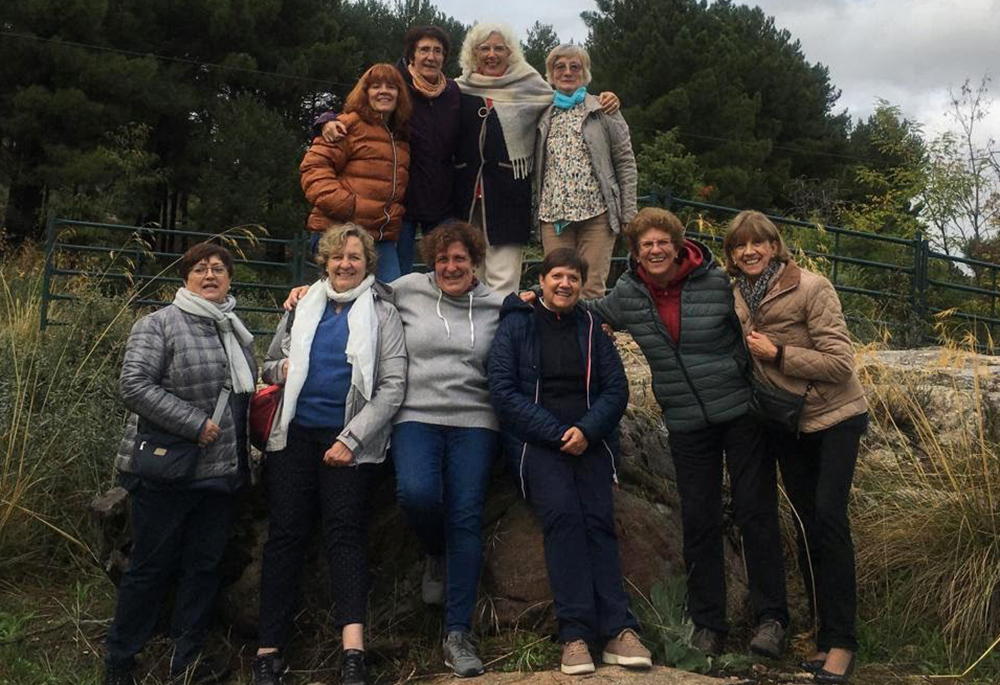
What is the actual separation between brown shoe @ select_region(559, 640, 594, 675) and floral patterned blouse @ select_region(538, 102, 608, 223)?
2.13 meters

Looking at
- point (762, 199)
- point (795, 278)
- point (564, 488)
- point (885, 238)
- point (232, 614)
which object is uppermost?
point (762, 199)

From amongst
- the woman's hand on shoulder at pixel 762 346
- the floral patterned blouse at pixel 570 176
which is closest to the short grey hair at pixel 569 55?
the floral patterned blouse at pixel 570 176

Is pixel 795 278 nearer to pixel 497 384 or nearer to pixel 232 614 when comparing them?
pixel 497 384

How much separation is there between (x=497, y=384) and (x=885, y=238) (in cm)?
716

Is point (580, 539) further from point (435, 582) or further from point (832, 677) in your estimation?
point (832, 677)

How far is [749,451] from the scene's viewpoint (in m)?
4.30

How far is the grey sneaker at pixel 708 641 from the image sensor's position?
4.33 m

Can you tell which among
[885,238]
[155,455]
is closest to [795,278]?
[155,455]

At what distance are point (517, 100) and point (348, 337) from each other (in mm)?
1672

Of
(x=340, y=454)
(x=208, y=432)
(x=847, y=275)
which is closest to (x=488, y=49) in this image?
(x=340, y=454)

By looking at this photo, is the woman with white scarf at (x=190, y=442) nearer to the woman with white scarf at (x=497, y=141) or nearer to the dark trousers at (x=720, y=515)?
the woman with white scarf at (x=497, y=141)

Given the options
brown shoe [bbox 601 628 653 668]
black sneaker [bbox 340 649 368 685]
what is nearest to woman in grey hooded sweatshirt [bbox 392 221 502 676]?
black sneaker [bbox 340 649 368 685]

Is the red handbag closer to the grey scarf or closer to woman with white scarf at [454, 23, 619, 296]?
woman with white scarf at [454, 23, 619, 296]

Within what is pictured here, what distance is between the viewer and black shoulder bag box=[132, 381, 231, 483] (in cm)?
424
